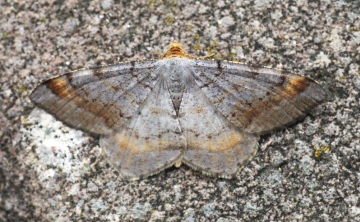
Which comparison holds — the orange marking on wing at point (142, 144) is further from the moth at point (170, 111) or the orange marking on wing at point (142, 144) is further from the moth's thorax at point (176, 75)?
the moth's thorax at point (176, 75)

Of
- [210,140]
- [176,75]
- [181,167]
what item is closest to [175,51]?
[176,75]

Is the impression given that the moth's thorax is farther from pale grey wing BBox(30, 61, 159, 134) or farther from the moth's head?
pale grey wing BBox(30, 61, 159, 134)

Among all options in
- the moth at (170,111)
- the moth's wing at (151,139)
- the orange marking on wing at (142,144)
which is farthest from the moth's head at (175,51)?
the orange marking on wing at (142,144)

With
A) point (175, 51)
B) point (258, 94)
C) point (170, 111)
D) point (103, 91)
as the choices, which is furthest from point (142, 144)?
point (258, 94)

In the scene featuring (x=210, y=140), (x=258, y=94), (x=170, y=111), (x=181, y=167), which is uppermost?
(x=170, y=111)

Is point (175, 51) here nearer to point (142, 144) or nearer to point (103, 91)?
point (103, 91)

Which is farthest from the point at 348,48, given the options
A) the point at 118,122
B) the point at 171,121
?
A: the point at 118,122

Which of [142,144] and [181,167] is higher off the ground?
[142,144]

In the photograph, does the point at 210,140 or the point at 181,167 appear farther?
the point at 181,167
